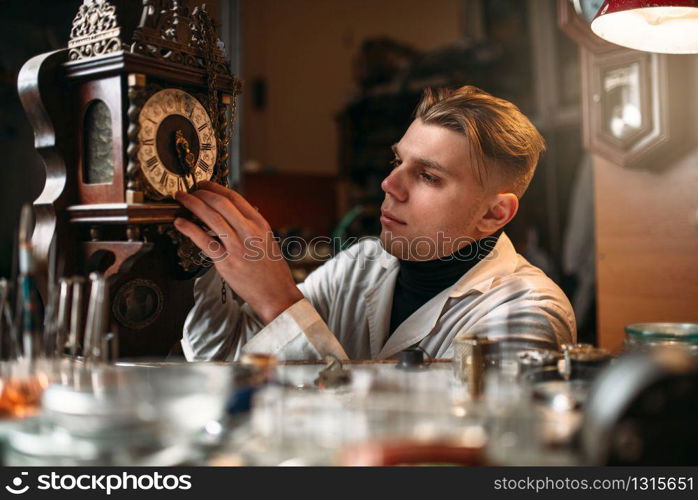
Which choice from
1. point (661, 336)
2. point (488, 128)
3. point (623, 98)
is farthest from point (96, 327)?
point (623, 98)

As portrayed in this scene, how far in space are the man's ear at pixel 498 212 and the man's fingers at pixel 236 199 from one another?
671 millimetres

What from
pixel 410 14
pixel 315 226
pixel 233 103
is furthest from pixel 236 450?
pixel 410 14

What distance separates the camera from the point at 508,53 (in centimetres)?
452

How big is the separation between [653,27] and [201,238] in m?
1.21

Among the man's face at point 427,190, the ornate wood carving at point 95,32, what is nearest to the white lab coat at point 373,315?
the man's face at point 427,190

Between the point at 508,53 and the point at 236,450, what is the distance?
414 cm

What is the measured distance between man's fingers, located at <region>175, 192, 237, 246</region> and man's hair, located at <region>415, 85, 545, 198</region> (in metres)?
0.64

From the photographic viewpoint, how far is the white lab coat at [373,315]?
1.46 meters

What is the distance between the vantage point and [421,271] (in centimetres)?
184

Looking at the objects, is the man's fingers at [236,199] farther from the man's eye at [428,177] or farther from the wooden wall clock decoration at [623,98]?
the wooden wall clock decoration at [623,98]

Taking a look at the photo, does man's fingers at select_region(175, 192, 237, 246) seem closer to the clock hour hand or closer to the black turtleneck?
the clock hour hand

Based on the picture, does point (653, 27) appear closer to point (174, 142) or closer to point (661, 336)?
point (661, 336)
